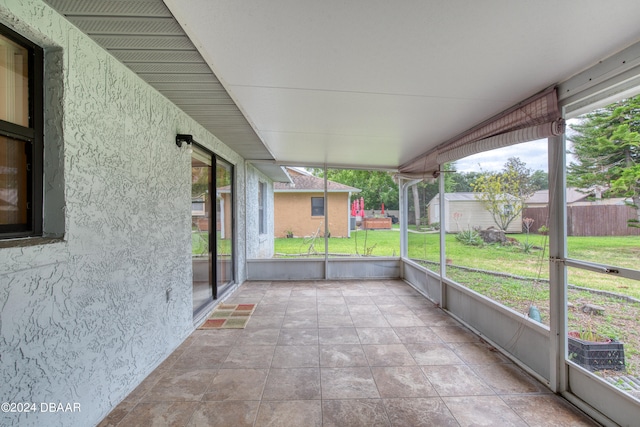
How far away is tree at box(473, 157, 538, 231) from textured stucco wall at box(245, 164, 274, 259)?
438 centimetres

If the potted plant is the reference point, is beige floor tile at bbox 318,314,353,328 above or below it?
below

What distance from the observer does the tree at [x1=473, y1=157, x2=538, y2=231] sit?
143 inches

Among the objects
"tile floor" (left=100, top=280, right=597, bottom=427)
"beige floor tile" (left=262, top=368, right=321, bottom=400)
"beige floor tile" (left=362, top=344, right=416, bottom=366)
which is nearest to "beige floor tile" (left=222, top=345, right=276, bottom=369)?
"tile floor" (left=100, top=280, right=597, bottom=427)

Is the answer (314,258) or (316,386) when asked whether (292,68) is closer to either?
(316,386)

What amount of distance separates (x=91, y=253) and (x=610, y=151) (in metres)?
3.68

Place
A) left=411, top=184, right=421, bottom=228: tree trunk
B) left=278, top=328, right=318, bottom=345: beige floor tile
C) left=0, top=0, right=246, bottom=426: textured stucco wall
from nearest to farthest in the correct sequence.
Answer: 1. left=0, top=0, right=246, bottom=426: textured stucco wall
2. left=278, top=328, right=318, bottom=345: beige floor tile
3. left=411, top=184, right=421, bottom=228: tree trunk

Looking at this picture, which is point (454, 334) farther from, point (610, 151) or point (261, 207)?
point (261, 207)

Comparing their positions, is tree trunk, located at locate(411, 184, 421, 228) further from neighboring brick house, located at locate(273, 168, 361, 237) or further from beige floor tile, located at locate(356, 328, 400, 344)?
beige floor tile, located at locate(356, 328, 400, 344)

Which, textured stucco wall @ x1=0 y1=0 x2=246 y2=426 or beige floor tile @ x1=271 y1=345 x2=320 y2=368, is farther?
beige floor tile @ x1=271 y1=345 x2=320 y2=368

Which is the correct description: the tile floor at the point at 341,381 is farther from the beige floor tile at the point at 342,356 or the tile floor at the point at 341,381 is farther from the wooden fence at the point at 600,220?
the wooden fence at the point at 600,220

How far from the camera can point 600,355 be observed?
214cm

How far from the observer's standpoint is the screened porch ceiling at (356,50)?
151cm

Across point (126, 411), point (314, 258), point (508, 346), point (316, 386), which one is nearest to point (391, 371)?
point (316, 386)

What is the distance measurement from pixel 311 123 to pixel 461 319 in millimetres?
3205
